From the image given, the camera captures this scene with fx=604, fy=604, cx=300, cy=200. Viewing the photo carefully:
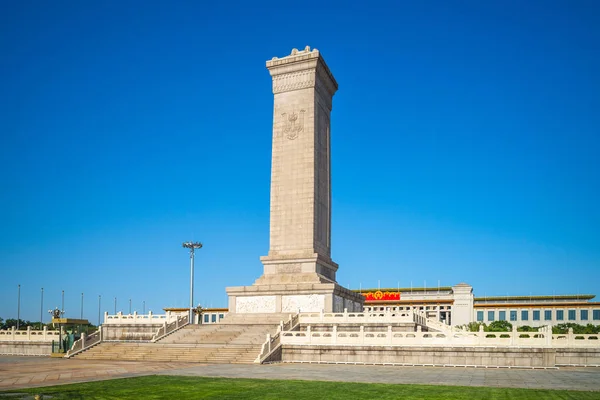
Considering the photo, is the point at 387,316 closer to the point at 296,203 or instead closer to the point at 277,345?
the point at 277,345

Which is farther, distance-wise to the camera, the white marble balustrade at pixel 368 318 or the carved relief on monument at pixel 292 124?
the carved relief on monument at pixel 292 124

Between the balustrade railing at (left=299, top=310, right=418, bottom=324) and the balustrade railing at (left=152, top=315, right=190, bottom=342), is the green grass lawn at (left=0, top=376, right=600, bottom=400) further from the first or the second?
the balustrade railing at (left=152, top=315, right=190, bottom=342)

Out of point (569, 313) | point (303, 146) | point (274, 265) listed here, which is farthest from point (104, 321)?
point (569, 313)

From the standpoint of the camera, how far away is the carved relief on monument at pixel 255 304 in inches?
1676

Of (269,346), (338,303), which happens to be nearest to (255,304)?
(338,303)

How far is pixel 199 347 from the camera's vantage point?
3153 cm

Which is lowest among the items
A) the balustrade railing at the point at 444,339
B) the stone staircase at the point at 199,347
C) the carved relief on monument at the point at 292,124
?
the stone staircase at the point at 199,347

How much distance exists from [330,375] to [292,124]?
93.0 ft

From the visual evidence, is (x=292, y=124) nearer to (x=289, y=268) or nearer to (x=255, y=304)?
(x=289, y=268)

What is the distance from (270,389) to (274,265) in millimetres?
28351

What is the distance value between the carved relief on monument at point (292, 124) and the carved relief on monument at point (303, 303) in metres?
12.6

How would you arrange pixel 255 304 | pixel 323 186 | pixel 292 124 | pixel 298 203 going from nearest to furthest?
pixel 255 304, pixel 298 203, pixel 292 124, pixel 323 186

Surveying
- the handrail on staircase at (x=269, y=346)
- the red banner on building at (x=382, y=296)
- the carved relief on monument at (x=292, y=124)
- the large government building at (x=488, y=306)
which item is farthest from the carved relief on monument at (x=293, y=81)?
the red banner on building at (x=382, y=296)

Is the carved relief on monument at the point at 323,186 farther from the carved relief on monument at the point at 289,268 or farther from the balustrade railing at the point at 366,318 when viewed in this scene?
the balustrade railing at the point at 366,318
